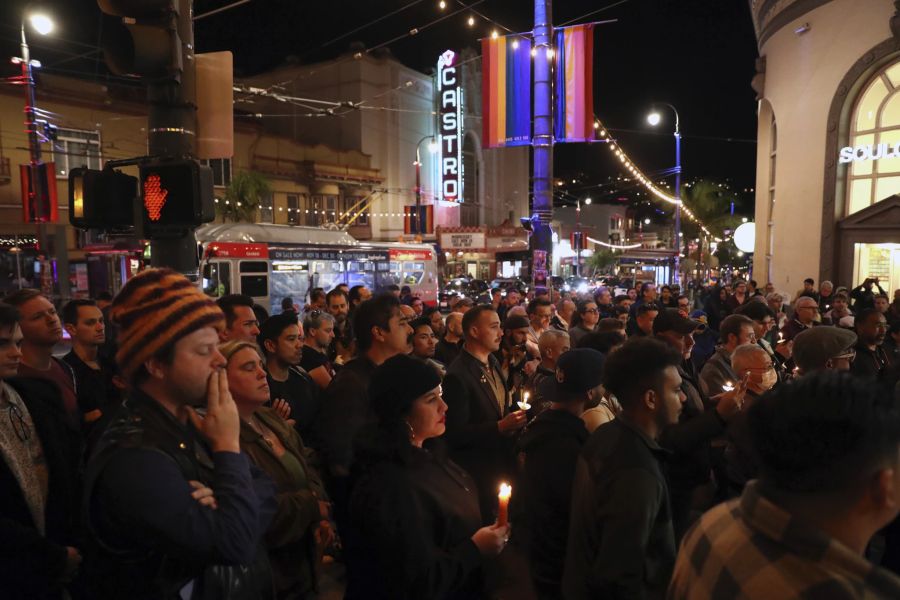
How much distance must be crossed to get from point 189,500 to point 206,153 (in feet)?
12.4

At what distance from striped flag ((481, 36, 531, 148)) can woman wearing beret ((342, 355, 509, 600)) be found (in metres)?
10.0

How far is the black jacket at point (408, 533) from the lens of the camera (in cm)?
205

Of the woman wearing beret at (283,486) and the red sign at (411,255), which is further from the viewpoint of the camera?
the red sign at (411,255)

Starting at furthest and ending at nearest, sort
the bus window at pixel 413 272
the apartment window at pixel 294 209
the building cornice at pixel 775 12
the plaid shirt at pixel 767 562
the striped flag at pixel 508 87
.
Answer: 1. the apartment window at pixel 294 209
2. the bus window at pixel 413 272
3. the building cornice at pixel 775 12
4. the striped flag at pixel 508 87
5. the plaid shirt at pixel 767 562

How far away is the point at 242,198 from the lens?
28828 mm

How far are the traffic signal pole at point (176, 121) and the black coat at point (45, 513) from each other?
5.92 ft

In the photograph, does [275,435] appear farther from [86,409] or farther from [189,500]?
[86,409]

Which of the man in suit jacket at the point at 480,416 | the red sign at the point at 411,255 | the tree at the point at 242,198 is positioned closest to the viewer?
the man in suit jacket at the point at 480,416

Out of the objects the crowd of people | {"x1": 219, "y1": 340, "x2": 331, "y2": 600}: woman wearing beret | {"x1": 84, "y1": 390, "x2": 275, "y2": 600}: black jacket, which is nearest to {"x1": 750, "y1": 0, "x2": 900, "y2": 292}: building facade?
the crowd of people

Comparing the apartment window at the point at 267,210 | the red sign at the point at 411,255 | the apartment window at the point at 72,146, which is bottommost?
the red sign at the point at 411,255

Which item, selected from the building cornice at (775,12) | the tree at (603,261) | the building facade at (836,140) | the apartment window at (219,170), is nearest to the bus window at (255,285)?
the apartment window at (219,170)

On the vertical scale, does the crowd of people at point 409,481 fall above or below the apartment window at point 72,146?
below

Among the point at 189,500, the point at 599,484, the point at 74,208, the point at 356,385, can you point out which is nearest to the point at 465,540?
the point at 599,484

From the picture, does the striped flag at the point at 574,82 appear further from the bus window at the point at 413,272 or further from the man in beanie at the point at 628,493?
the bus window at the point at 413,272
